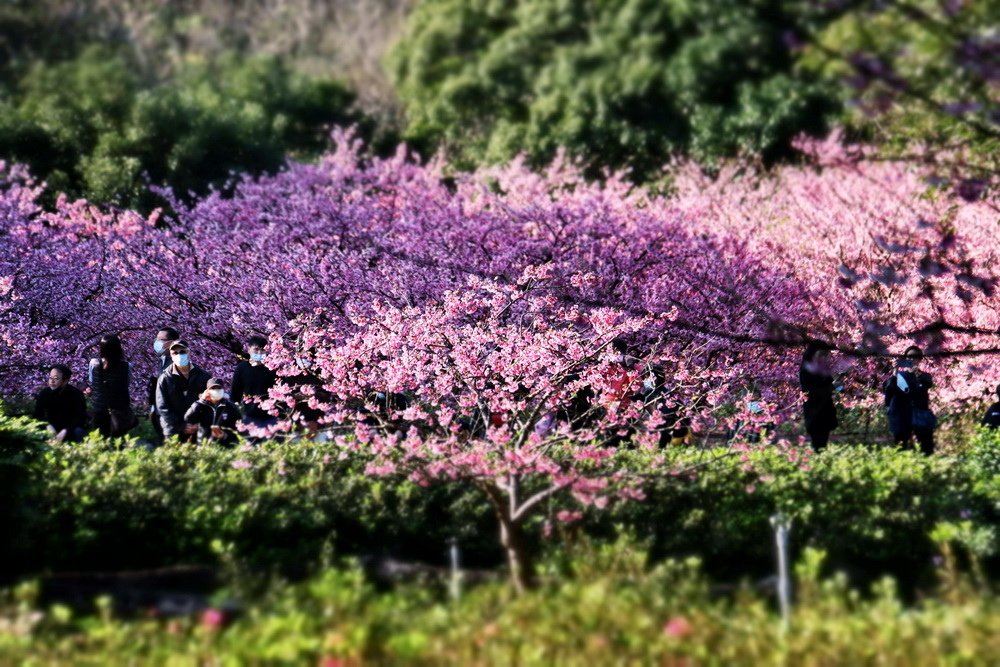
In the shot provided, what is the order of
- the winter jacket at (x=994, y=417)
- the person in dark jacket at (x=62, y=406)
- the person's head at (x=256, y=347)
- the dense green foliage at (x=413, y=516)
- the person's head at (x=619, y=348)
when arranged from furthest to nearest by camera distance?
the person in dark jacket at (x=62, y=406) → the winter jacket at (x=994, y=417) → the person's head at (x=256, y=347) → the person's head at (x=619, y=348) → the dense green foliage at (x=413, y=516)

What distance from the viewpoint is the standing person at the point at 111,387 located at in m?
13.6

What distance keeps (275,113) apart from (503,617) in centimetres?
3330

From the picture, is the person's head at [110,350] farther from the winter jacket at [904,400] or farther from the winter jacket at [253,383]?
the winter jacket at [904,400]

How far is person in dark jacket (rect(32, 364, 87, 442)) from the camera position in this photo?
43.9 ft

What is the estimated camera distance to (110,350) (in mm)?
13539

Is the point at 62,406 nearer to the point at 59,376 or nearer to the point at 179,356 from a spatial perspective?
the point at 59,376

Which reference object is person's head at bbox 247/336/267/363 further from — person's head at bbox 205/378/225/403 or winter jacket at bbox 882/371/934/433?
winter jacket at bbox 882/371/934/433

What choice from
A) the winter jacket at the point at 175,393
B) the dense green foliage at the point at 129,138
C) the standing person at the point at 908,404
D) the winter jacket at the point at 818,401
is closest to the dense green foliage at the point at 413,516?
the winter jacket at the point at 175,393

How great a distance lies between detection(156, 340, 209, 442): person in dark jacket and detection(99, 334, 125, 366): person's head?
94 centimetres

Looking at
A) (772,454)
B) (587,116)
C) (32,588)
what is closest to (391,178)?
(587,116)

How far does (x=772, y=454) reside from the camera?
10930mm

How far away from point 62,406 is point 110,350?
71 centimetres

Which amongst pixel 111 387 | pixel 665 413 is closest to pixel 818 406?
pixel 665 413

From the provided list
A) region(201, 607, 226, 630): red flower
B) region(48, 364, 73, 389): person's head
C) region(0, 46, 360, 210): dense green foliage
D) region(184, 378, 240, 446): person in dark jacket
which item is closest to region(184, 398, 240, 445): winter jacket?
region(184, 378, 240, 446): person in dark jacket
